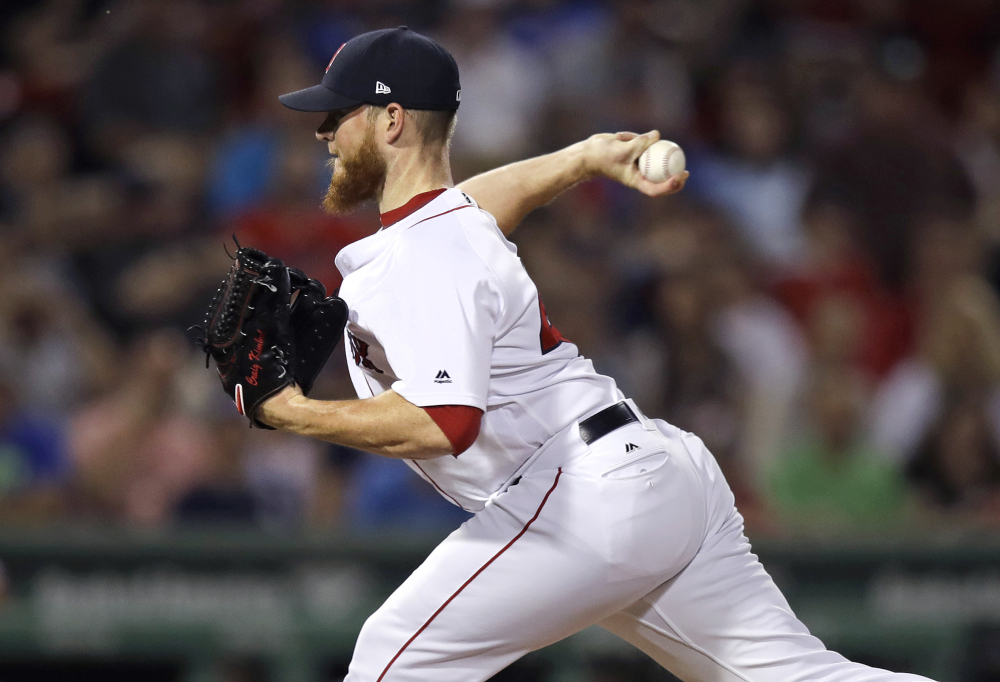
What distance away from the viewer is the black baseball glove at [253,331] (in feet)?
8.46

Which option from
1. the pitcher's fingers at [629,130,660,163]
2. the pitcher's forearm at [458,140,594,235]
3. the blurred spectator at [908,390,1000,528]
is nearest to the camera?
the pitcher's fingers at [629,130,660,163]

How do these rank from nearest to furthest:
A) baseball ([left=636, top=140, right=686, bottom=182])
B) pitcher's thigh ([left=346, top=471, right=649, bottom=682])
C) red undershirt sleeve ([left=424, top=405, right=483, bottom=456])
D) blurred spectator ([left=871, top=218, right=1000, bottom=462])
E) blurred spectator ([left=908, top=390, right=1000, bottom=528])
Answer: red undershirt sleeve ([left=424, top=405, right=483, bottom=456]) → pitcher's thigh ([left=346, top=471, right=649, bottom=682]) → baseball ([left=636, top=140, right=686, bottom=182]) → blurred spectator ([left=908, top=390, right=1000, bottom=528]) → blurred spectator ([left=871, top=218, right=1000, bottom=462])

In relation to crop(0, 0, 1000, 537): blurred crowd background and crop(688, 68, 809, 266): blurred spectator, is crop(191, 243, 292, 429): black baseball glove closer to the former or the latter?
crop(0, 0, 1000, 537): blurred crowd background

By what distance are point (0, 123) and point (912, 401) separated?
5.11m

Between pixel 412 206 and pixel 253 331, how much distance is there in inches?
17.4

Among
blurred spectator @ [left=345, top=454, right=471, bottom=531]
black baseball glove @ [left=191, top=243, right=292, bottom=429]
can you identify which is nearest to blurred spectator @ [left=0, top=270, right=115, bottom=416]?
blurred spectator @ [left=345, top=454, right=471, bottom=531]

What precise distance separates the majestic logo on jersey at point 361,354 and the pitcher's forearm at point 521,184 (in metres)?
0.66

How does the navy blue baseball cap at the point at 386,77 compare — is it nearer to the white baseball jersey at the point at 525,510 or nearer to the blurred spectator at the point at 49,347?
the white baseball jersey at the point at 525,510

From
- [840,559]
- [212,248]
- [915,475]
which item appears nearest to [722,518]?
[840,559]

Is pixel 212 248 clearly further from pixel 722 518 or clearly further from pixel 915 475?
pixel 722 518

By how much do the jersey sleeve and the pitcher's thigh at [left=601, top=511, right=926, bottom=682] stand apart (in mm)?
657

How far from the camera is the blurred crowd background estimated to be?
5.75 meters

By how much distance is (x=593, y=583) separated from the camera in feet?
8.47

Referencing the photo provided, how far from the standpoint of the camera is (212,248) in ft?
21.2
